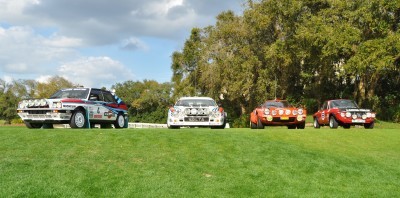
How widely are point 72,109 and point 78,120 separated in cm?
50

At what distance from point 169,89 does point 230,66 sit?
4747cm

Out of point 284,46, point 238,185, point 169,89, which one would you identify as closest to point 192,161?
point 238,185

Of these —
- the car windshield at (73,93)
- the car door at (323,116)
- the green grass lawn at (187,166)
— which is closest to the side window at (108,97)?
the car windshield at (73,93)

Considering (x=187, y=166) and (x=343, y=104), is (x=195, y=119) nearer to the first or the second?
(x=343, y=104)

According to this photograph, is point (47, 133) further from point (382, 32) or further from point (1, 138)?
point (382, 32)

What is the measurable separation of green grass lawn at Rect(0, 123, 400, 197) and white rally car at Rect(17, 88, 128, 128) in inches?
139

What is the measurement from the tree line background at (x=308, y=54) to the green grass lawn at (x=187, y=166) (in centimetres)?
1968

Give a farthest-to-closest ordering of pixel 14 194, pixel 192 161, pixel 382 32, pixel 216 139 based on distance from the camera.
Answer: pixel 382 32 < pixel 216 139 < pixel 192 161 < pixel 14 194

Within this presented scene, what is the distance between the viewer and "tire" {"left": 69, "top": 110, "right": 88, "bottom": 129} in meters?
16.5

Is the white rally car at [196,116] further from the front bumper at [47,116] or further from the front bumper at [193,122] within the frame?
the front bumper at [47,116]

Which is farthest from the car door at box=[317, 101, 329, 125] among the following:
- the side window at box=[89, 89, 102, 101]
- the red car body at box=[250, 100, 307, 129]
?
the side window at box=[89, 89, 102, 101]

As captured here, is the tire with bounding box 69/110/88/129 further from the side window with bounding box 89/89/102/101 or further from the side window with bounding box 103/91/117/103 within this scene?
the side window with bounding box 103/91/117/103

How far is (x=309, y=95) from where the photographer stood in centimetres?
4594

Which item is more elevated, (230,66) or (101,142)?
(230,66)
